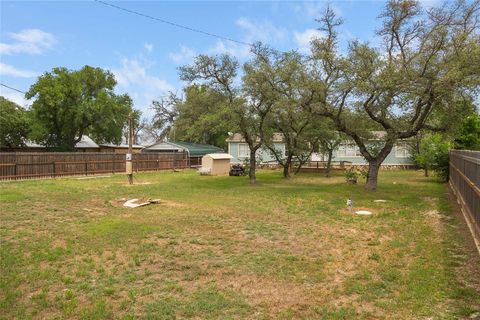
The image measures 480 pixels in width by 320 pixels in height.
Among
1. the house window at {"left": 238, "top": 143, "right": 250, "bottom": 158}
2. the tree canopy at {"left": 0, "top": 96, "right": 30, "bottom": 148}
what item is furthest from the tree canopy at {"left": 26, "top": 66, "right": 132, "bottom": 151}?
the house window at {"left": 238, "top": 143, "right": 250, "bottom": 158}

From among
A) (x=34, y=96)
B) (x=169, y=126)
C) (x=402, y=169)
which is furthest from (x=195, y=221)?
(x=169, y=126)

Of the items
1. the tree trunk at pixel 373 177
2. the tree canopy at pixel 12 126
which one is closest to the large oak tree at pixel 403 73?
the tree trunk at pixel 373 177

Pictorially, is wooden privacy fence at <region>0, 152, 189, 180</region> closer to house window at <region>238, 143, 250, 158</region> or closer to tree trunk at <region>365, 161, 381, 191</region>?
house window at <region>238, 143, 250, 158</region>

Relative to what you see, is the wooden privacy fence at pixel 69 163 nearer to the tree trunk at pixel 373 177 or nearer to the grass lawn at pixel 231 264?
the grass lawn at pixel 231 264

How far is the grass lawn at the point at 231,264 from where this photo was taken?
4242 mm

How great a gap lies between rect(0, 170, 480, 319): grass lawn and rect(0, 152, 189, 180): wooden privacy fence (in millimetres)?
9741

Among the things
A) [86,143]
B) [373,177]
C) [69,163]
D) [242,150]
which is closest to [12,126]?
[86,143]

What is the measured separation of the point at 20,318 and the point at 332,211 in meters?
8.07

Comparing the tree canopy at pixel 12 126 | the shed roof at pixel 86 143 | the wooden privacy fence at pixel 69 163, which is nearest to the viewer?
the wooden privacy fence at pixel 69 163

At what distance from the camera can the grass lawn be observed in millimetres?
4242

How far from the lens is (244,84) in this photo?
695 inches

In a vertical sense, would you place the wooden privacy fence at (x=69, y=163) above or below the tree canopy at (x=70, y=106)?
below

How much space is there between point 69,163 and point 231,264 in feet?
63.7

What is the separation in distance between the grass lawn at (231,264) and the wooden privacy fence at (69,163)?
9741 mm
